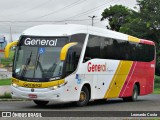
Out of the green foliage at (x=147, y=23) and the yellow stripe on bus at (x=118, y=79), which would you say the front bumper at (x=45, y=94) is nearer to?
the yellow stripe on bus at (x=118, y=79)

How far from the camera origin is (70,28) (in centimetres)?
2066

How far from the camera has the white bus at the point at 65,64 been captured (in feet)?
64.1

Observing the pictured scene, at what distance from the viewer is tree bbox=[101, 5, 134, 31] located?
8475cm

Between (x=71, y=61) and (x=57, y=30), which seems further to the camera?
(x=57, y=30)

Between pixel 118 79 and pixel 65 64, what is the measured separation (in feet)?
18.6

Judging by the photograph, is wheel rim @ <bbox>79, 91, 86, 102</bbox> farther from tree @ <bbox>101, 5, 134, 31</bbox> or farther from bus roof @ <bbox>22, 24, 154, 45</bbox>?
tree @ <bbox>101, 5, 134, 31</bbox>

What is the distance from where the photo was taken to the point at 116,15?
86812 millimetres

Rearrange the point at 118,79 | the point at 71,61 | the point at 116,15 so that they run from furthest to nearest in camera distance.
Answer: the point at 116,15 < the point at 118,79 < the point at 71,61

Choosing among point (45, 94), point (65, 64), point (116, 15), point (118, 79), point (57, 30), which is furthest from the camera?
point (116, 15)

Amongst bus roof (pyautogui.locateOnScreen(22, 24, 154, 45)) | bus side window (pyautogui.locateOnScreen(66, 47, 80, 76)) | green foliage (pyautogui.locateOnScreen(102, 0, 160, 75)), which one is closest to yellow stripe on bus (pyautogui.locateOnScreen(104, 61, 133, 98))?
bus roof (pyautogui.locateOnScreen(22, 24, 154, 45))

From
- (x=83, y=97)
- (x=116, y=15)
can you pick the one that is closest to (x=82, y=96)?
(x=83, y=97)

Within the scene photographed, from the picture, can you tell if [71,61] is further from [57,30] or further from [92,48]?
[92,48]

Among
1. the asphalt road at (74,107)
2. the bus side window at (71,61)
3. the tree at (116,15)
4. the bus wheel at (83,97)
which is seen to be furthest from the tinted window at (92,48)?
the tree at (116,15)

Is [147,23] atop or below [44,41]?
atop
